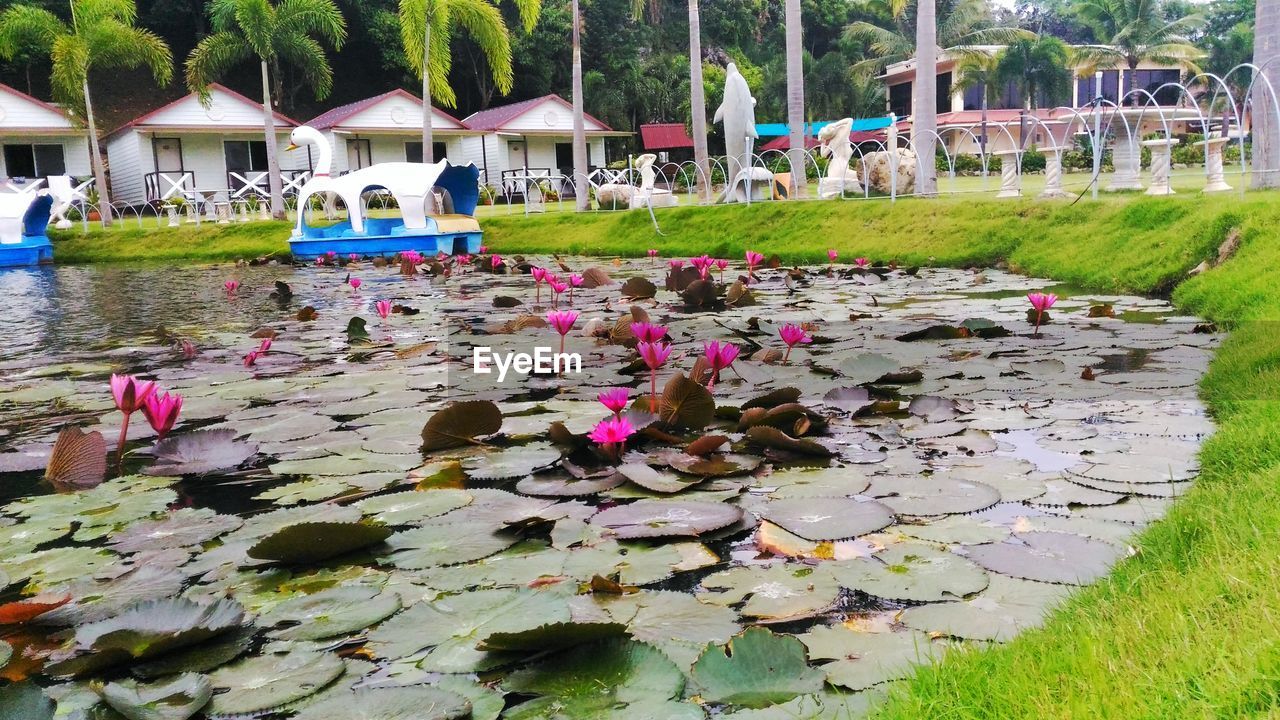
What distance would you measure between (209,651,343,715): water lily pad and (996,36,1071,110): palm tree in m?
35.0

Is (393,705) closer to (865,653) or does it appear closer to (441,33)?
(865,653)

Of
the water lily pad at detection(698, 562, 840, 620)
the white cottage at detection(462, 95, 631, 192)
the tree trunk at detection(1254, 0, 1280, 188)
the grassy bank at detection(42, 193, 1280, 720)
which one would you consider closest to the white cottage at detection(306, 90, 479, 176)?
the white cottage at detection(462, 95, 631, 192)

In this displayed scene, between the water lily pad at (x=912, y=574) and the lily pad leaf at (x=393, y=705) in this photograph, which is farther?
the water lily pad at (x=912, y=574)

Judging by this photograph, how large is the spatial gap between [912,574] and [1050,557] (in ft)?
0.84

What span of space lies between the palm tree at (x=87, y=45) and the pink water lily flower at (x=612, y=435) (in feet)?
63.5

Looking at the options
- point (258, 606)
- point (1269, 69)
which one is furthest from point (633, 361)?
point (1269, 69)

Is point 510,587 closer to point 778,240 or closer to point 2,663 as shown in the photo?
point 2,663

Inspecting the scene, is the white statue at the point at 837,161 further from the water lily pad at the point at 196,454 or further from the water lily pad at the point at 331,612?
the water lily pad at the point at 331,612

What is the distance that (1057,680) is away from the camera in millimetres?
1079

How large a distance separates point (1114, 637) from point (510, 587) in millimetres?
940

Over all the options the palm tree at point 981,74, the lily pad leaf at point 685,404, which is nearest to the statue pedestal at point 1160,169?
the lily pad leaf at point 685,404

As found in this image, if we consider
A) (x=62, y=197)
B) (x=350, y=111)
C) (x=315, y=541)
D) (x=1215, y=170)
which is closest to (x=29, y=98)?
(x=62, y=197)

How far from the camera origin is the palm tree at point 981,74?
31750 mm

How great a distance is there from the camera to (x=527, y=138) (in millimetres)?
27953
